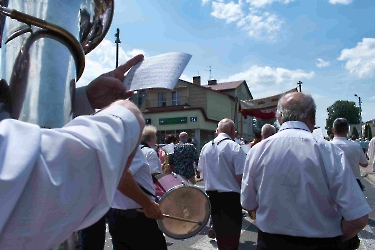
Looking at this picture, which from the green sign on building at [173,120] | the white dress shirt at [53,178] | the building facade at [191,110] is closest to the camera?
the white dress shirt at [53,178]

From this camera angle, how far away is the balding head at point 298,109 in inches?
89.0

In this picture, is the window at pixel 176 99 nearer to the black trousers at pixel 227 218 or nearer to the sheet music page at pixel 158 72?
the black trousers at pixel 227 218

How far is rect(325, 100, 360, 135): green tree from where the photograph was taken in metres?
73.0

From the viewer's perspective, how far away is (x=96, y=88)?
130cm

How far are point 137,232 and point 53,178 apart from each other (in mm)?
2047

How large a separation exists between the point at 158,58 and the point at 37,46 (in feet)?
1.52

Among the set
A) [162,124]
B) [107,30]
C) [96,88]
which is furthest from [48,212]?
[162,124]

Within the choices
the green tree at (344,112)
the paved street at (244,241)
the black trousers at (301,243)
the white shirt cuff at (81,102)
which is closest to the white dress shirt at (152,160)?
the paved street at (244,241)

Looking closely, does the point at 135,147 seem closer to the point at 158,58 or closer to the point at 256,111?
the point at 158,58

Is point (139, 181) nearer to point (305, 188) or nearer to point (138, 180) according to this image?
point (138, 180)

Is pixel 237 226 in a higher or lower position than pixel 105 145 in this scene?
lower

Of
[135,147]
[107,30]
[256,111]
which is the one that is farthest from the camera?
[256,111]

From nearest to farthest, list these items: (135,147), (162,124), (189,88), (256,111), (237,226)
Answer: (135,147) → (237,226) → (256,111) → (162,124) → (189,88)

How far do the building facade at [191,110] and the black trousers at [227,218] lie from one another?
18.3m
